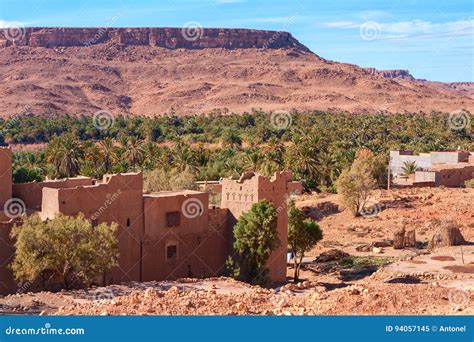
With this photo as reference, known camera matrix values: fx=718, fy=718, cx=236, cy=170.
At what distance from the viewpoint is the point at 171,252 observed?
2447 cm

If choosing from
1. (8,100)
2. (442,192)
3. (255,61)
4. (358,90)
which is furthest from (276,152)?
(255,61)

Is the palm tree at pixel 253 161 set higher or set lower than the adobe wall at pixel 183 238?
higher

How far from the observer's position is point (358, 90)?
142250 millimetres

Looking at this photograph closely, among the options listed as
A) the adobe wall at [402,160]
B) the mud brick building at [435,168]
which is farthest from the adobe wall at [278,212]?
the adobe wall at [402,160]

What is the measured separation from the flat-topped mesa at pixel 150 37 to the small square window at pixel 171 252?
12589 cm

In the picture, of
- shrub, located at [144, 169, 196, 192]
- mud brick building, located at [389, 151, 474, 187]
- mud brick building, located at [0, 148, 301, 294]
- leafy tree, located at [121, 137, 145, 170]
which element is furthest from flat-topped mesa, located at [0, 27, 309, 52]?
mud brick building, located at [0, 148, 301, 294]

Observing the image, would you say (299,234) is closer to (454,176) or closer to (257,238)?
(257,238)

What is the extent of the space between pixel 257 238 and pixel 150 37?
140m

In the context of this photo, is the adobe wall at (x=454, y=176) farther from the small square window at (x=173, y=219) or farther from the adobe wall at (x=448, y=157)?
the small square window at (x=173, y=219)

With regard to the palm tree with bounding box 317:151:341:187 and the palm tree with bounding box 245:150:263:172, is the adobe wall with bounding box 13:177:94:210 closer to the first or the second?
the palm tree with bounding box 245:150:263:172

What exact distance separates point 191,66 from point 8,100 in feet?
145

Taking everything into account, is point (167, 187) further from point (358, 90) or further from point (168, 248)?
point (358, 90)

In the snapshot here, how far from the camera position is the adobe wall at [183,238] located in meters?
23.8

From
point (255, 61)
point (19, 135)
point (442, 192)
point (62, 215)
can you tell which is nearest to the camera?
point (62, 215)
